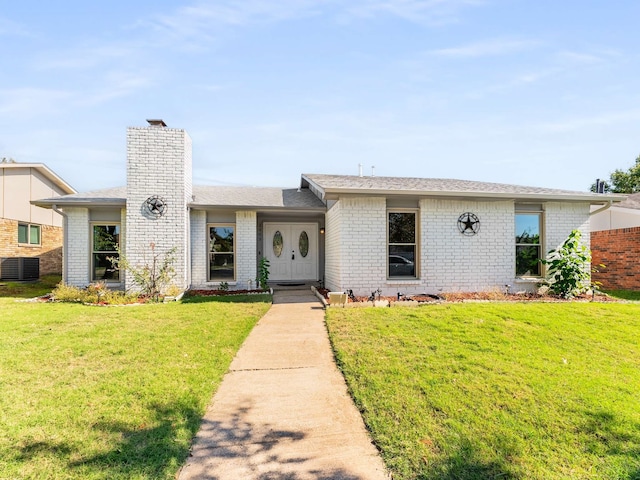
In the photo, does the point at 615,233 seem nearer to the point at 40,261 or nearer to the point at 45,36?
the point at 45,36

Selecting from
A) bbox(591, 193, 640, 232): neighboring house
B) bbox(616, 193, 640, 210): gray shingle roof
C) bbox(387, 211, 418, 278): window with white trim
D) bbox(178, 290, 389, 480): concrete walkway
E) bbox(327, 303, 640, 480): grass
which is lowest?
bbox(178, 290, 389, 480): concrete walkway

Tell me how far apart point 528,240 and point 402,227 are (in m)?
3.96

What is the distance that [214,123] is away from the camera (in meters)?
12.0

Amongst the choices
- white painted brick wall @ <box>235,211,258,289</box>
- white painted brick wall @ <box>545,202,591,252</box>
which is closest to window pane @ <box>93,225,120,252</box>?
white painted brick wall @ <box>235,211,258,289</box>

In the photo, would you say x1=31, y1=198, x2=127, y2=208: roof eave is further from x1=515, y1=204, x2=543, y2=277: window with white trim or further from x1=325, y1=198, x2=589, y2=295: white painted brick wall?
x1=515, y1=204, x2=543, y2=277: window with white trim

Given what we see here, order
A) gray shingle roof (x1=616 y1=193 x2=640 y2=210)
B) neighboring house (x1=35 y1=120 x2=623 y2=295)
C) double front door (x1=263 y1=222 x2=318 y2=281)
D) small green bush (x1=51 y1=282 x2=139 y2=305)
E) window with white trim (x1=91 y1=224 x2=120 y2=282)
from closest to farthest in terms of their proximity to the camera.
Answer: small green bush (x1=51 y1=282 x2=139 y2=305), neighboring house (x1=35 y1=120 x2=623 y2=295), window with white trim (x1=91 y1=224 x2=120 y2=282), double front door (x1=263 y1=222 x2=318 y2=281), gray shingle roof (x1=616 y1=193 x2=640 y2=210)

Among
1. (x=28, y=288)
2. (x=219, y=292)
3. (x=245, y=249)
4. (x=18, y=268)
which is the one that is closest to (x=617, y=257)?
(x=245, y=249)

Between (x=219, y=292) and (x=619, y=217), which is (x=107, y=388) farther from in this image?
(x=619, y=217)

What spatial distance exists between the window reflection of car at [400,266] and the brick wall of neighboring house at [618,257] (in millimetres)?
7802

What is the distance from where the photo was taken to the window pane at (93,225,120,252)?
11.1 meters

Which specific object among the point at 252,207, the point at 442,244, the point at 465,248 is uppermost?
the point at 252,207

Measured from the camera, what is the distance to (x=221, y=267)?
1131cm

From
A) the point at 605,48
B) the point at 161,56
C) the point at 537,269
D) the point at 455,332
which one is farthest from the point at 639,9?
the point at 161,56

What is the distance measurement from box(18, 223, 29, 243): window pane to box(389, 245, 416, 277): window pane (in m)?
16.2
